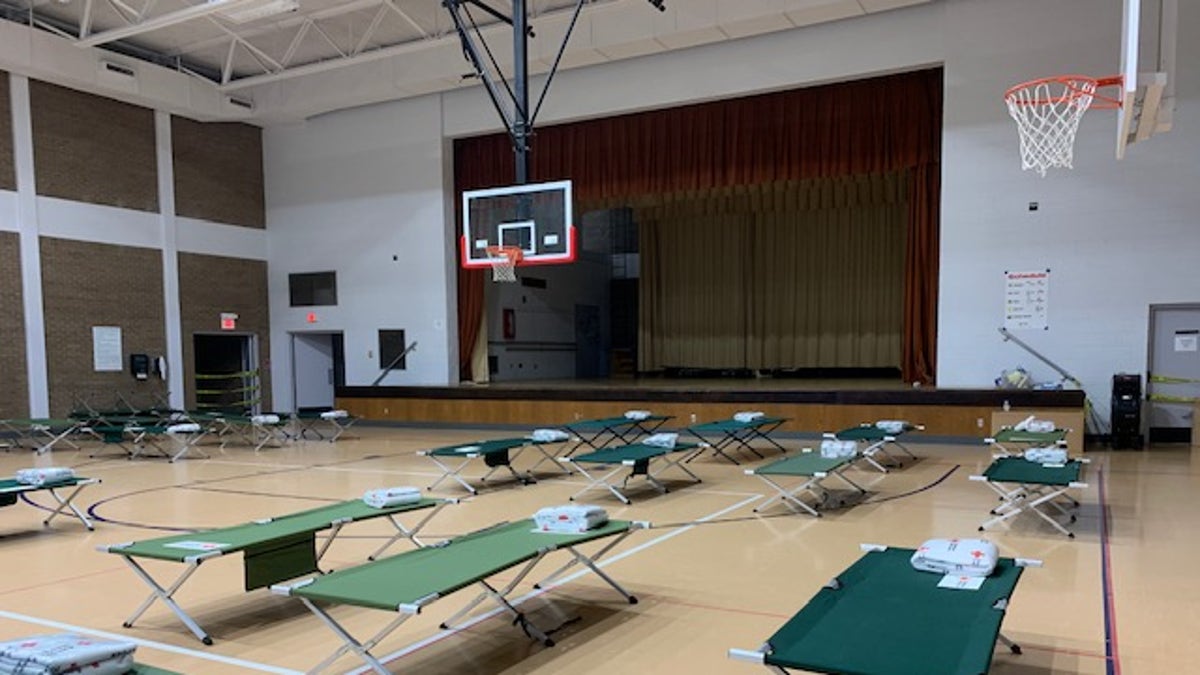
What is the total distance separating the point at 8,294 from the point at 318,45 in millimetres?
6716

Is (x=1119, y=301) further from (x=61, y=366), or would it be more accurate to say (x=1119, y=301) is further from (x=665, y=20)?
(x=61, y=366)

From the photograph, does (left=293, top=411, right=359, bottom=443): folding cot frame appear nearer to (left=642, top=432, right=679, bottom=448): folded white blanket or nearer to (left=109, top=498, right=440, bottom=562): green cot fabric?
(left=642, top=432, right=679, bottom=448): folded white blanket

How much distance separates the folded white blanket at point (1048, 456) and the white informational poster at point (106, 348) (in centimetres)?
1484

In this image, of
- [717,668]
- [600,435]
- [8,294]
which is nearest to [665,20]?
[600,435]

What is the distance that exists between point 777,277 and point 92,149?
14525 millimetres

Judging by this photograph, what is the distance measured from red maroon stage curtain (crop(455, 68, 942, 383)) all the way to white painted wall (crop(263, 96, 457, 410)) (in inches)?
64.4

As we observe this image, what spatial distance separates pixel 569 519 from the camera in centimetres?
431

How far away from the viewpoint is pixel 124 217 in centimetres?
1498

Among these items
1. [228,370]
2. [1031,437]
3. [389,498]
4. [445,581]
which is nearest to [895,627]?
[445,581]

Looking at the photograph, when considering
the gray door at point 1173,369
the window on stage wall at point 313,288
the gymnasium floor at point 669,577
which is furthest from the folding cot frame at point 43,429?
the gray door at point 1173,369

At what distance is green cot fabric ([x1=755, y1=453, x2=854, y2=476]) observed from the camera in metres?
6.45

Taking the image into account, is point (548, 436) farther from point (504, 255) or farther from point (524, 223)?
point (524, 223)

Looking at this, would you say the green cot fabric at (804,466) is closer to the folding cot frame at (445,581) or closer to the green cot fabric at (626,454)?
the green cot fabric at (626,454)

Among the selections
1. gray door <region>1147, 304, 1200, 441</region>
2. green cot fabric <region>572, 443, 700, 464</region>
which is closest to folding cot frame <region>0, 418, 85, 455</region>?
green cot fabric <region>572, 443, 700, 464</region>
